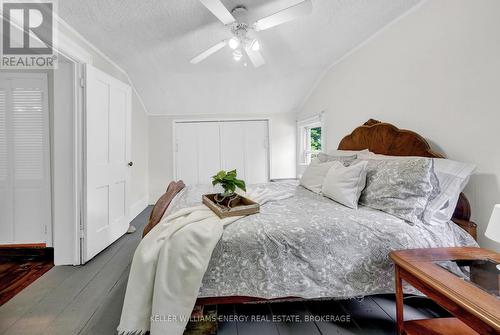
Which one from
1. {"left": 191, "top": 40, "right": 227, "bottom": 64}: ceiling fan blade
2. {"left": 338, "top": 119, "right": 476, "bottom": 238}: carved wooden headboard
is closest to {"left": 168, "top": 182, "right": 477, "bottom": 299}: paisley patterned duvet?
{"left": 338, "top": 119, "right": 476, "bottom": 238}: carved wooden headboard

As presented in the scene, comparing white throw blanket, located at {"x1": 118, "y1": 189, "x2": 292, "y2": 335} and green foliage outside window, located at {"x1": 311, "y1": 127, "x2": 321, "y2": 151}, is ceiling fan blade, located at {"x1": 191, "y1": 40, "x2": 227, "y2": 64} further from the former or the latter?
green foliage outside window, located at {"x1": 311, "y1": 127, "x2": 321, "y2": 151}

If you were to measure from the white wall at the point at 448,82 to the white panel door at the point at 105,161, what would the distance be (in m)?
3.00

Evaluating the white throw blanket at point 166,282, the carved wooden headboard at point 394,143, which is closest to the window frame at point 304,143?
the carved wooden headboard at point 394,143

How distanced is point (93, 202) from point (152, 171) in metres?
2.27

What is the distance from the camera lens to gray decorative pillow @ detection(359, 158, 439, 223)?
1551mm

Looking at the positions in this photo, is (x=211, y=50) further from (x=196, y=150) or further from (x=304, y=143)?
(x=304, y=143)

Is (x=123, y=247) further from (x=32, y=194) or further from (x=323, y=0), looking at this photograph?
(x=323, y=0)

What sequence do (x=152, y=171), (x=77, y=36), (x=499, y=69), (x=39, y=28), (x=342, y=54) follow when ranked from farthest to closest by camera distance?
(x=152, y=171) < (x=342, y=54) < (x=77, y=36) < (x=39, y=28) < (x=499, y=69)

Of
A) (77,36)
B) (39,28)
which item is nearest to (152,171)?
(77,36)

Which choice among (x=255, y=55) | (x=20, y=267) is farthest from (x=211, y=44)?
(x=20, y=267)

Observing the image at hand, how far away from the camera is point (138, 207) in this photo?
3949 mm

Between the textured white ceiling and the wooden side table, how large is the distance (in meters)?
1.83

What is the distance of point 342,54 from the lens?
304 centimetres

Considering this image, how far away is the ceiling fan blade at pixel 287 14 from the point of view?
1.56 meters
